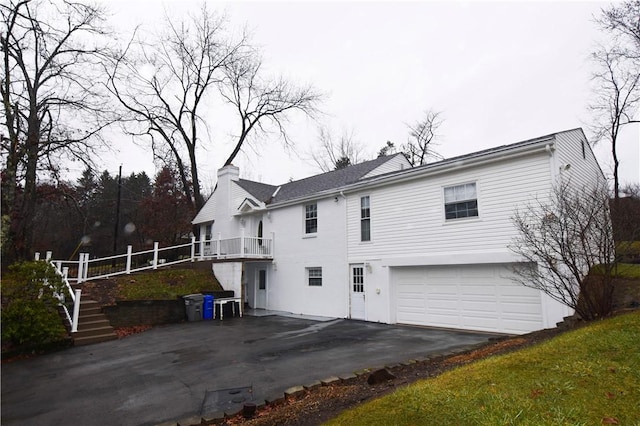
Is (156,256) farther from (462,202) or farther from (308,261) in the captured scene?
(462,202)

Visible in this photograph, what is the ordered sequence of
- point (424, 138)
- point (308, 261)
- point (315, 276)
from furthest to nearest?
point (424, 138), point (308, 261), point (315, 276)

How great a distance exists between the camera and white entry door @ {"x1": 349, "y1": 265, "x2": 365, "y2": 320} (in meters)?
13.9

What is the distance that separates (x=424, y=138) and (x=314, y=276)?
23.2 m

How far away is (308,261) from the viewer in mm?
16078

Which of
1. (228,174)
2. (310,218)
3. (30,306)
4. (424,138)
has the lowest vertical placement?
(30,306)

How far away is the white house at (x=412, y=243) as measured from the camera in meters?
10.1

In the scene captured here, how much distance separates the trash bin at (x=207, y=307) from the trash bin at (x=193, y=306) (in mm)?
222

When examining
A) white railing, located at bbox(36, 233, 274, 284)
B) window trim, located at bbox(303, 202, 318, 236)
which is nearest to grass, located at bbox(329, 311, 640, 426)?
window trim, located at bbox(303, 202, 318, 236)

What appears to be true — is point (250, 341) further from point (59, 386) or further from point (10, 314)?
point (10, 314)

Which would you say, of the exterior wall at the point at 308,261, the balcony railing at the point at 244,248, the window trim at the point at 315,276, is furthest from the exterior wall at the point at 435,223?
the balcony railing at the point at 244,248

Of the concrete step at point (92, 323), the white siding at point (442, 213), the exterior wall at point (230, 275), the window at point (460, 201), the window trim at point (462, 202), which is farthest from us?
the exterior wall at point (230, 275)

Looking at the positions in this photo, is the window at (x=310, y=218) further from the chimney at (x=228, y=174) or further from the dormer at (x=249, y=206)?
the chimney at (x=228, y=174)

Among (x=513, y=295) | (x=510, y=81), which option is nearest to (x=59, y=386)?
(x=513, y=295)

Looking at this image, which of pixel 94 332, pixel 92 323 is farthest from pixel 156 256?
pixel 94 332
